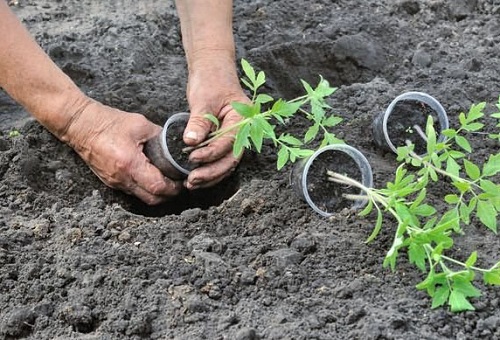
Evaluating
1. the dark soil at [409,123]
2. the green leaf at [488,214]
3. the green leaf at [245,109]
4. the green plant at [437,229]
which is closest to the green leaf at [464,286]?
the green plant at [437,229]

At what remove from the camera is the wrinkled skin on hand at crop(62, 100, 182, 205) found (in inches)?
112

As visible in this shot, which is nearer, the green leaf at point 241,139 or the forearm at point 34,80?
the green leaf at point 241,139

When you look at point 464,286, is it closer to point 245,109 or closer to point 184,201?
point 245,109

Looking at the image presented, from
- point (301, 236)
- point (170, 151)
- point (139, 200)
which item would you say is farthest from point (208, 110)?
point (301, 236)

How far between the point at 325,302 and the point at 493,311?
40 centimetres

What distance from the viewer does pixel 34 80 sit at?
2.89 metres

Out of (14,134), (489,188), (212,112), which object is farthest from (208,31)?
(489,188)

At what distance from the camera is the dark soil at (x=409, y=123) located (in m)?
2.87

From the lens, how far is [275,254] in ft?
7.89

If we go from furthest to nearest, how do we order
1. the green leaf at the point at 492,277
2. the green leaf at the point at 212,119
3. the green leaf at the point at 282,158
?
the green leaf at the point at 212,119 → the green leaf at the point at 282,158 → the green leaf at the point at 492,277

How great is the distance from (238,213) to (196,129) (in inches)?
12.2

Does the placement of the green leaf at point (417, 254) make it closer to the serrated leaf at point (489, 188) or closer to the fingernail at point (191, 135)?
the serrated leaf at point (489, 188)

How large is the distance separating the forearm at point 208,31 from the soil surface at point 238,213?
0.20 metres

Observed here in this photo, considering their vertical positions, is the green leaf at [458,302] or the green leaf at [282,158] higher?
the green leaf at [282,158]
